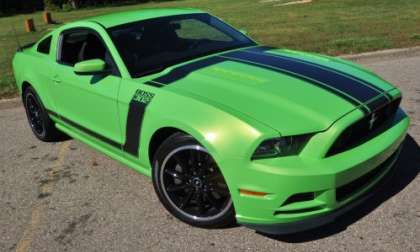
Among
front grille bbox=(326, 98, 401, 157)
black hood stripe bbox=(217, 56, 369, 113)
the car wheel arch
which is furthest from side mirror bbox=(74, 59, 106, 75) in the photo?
front grille bbox=(326, 98, 401, 157)

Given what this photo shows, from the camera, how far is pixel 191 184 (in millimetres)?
3486

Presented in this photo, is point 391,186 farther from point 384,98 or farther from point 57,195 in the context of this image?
point 57,195

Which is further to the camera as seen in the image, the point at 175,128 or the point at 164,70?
the point at 164,70

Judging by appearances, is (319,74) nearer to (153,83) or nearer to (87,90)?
(153,83)

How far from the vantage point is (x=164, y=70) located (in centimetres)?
399

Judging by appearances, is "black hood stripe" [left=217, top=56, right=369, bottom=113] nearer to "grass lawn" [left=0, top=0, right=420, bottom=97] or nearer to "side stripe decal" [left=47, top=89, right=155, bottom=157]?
"side stripe decal" [left=47, top=89, right=155, bottom=157]

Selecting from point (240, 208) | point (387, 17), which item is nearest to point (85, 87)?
point (240, 208)

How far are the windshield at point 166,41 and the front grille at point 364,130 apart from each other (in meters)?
1.69

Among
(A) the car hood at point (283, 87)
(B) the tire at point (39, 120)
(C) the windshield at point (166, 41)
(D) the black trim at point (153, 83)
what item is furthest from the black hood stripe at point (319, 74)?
(B) the tire at point (39, 120)

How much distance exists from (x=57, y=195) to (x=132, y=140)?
40.4 inches

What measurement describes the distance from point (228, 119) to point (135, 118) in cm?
99

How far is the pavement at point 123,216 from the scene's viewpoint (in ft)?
10.8

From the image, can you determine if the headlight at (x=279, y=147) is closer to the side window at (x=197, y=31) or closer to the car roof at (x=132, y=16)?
the side window at (x=197, y=31)

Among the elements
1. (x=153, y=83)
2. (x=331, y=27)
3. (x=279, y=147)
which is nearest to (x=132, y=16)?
(x=153, y=83)
